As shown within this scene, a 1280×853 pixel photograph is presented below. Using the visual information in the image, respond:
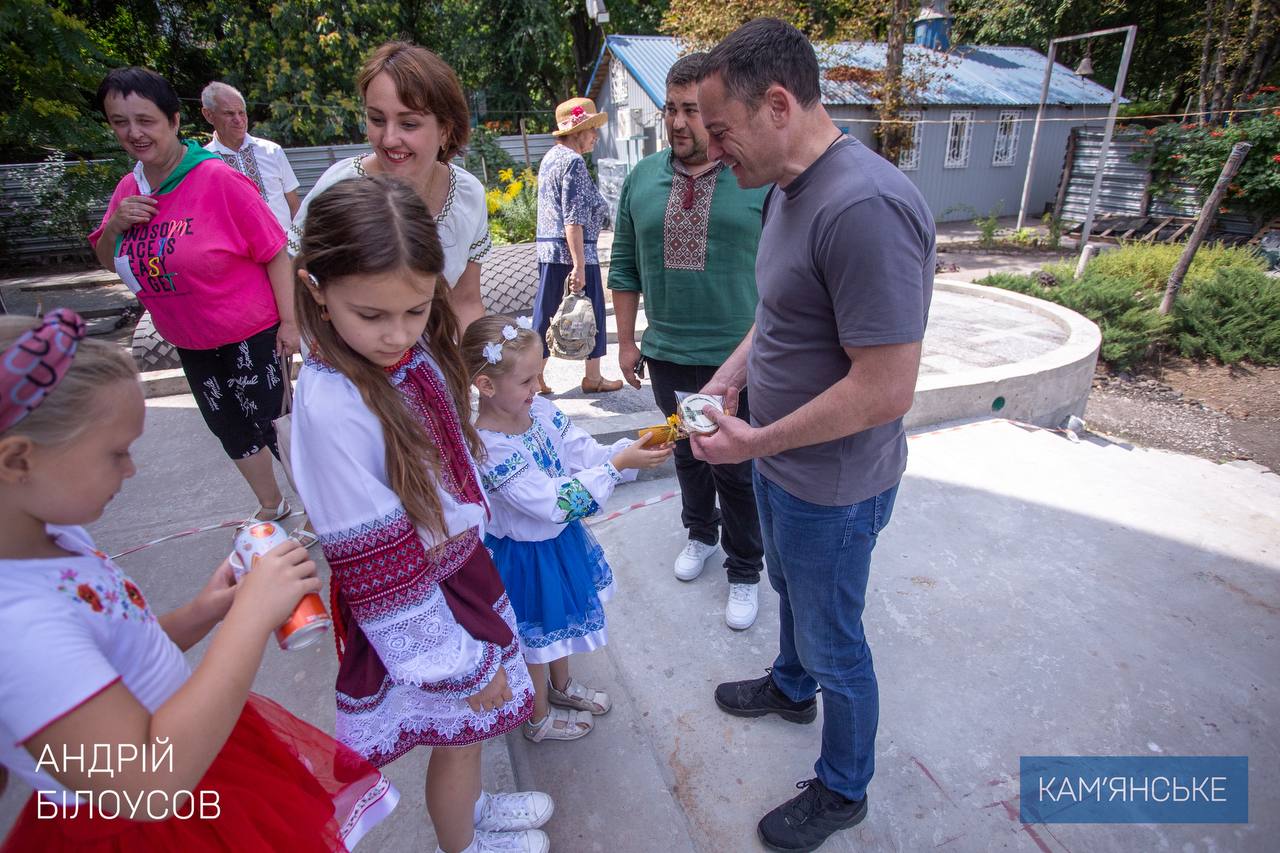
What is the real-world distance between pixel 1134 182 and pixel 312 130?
18.7 m

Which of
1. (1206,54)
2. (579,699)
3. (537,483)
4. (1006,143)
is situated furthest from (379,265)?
(1206,54)

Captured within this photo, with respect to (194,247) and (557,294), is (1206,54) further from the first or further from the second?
(194,247)

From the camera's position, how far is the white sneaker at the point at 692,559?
9.87 ft

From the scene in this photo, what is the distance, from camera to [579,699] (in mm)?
2293

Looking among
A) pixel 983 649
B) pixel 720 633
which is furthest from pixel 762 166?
pixel 983 649

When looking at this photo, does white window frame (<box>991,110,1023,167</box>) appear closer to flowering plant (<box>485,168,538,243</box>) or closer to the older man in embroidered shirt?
flowering plant (<box>485,168,538,243</box>)

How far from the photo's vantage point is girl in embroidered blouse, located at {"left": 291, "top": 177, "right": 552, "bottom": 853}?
4.27ft

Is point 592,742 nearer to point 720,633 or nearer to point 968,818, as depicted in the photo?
point 720,633

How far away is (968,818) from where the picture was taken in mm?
1932

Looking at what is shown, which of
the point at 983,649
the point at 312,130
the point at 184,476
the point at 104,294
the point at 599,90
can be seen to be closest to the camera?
the point at 983,649

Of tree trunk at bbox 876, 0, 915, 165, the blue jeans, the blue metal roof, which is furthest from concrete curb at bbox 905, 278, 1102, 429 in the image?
the blue metal roof

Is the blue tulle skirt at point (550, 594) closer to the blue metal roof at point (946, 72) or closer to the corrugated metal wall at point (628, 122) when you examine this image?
the corrugated metal wall at point (628, 122)

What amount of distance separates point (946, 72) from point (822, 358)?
1915cm

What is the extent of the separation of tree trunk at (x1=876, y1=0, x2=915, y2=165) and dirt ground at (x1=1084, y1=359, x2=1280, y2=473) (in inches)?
273
